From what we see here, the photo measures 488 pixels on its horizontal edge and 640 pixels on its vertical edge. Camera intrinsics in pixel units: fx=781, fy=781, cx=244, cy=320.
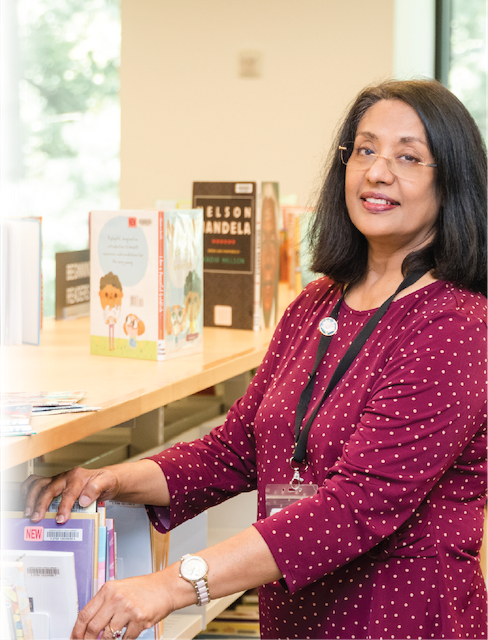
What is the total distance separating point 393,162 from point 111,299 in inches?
27.8

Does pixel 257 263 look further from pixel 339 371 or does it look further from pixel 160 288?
pixel 339 371

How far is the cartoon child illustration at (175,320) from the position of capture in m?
1.70

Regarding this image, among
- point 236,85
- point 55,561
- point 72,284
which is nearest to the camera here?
point 55,561

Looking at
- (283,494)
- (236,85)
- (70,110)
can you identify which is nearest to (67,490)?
(283,494)

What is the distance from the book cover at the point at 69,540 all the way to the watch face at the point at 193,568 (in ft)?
0.51

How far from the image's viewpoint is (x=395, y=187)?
1.34m

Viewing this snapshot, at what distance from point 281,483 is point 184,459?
0.65 feet

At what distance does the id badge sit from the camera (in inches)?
52.1

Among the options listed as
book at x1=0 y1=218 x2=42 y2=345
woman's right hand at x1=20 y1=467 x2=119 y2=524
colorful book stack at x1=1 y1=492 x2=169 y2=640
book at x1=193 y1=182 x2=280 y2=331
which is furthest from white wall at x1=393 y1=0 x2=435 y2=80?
colorful book stack at x1=1 y1=492 x2=169 y2=640

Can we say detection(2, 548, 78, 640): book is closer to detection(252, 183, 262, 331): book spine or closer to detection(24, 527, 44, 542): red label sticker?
detection(24, 527, 44, 542): red label sticker

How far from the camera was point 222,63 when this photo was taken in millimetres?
4000

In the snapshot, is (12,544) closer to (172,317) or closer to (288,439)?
(288,439)

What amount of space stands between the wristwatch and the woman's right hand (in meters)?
0.21

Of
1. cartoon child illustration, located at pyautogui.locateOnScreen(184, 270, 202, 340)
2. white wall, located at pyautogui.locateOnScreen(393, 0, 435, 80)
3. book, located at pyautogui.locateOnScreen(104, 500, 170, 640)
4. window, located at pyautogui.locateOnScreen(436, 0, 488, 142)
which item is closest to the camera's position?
book, located at pyautogui.locateOnScreen(104, 500, 170, 640)
